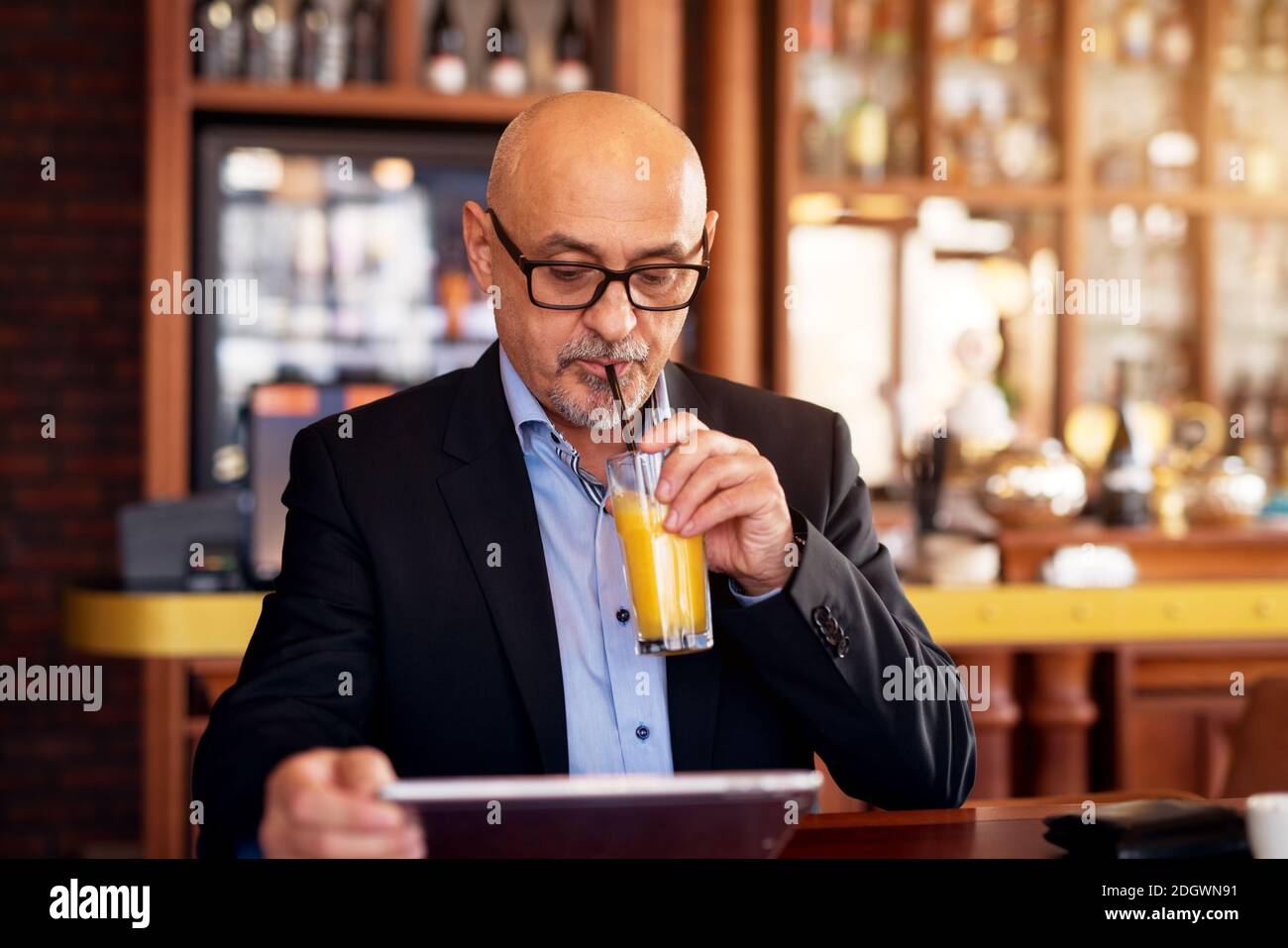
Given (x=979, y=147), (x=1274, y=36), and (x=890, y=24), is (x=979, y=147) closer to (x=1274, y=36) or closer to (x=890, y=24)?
(x=890, y=24)

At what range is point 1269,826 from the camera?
40.6 inches

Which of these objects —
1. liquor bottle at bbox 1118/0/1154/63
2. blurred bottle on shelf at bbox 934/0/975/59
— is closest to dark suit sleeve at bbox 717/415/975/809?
blurred bottle on shelf at bbox 934/0/975/59

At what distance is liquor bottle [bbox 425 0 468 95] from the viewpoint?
12.3 feet

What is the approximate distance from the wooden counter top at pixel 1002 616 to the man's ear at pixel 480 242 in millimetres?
1344

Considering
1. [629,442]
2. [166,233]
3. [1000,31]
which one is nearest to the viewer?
[629,442]

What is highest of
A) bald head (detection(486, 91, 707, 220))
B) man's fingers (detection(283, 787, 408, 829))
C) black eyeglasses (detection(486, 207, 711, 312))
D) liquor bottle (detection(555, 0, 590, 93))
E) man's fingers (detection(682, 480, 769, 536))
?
liquor bottle (detection(555, 0, 590, 93))

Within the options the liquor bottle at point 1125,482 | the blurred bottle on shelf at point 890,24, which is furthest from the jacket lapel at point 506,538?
the blurred bottle on shelf at point 890,24

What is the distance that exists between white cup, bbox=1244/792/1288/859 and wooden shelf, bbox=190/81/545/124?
299 centimetres

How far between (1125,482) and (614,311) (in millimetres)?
2175

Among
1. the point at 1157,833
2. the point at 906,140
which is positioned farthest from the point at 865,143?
the point at 1157,833

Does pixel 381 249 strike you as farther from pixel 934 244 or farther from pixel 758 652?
pixel 758 652

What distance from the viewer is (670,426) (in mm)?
1285

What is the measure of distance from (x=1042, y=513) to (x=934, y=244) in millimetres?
1531

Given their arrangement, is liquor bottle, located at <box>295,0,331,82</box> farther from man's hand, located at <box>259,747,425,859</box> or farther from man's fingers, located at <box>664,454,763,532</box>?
man's hand, located at <box>259,747,425,859</box>
